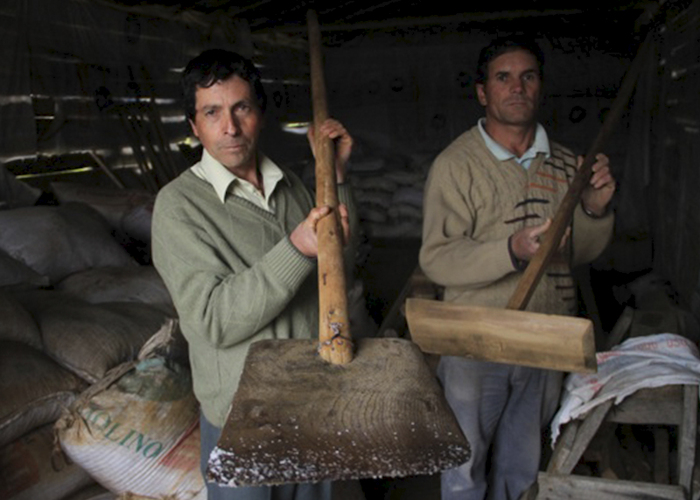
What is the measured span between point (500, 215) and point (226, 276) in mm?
1028

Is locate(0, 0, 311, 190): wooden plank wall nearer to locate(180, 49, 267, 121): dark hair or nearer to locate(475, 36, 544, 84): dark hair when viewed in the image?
locate(180, 49, 267, 121): dark hair

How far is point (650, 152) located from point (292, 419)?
5.89 metres

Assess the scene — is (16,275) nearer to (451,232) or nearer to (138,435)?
(138,435)

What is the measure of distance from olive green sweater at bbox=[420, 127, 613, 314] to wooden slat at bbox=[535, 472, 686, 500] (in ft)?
1.92

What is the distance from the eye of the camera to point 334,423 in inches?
44.9

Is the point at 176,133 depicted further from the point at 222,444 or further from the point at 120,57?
the point at 222,444

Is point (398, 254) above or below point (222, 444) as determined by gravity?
below

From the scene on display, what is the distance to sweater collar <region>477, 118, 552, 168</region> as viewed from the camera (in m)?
2.23

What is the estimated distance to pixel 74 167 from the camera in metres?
4.53

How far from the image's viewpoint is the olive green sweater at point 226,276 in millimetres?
Result: 1447

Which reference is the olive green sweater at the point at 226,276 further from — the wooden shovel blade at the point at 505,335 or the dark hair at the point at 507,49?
the dark hair at the point at 507,49

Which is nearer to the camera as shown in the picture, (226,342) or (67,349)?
(226,342)

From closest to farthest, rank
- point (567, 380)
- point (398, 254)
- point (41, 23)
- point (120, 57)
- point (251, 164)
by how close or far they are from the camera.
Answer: point (251, 164), point (567, 380), point (41, 23), point (120, 57), point (398, 254)

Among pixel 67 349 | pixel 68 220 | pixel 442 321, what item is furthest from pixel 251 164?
pixel 68 220
